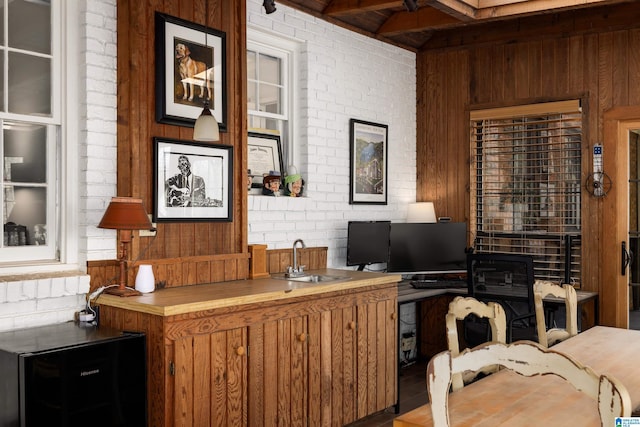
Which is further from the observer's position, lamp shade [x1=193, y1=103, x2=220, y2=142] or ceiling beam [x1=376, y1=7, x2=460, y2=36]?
ceiling beam [x1=376, y1=7, x2=460, y2=36]

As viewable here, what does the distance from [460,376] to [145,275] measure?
1787 millimetres

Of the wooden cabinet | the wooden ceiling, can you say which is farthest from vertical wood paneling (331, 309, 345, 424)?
the wooden ceiling

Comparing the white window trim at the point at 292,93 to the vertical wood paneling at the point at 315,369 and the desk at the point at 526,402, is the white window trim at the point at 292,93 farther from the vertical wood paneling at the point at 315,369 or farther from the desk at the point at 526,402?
the desk at the point at 526,402

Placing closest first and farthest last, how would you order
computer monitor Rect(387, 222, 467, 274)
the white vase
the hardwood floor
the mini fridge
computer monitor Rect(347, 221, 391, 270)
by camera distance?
the mini fridge
the white vase
the hardwood floor
computer monitor Rect(347, 221, 391, 270)
computer monitor Rect(387, 222, 467, 274)

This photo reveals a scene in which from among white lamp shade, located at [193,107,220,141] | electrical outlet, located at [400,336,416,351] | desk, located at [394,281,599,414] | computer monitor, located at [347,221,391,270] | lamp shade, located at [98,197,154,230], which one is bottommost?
electrical outlet, located at [400,336,416,351]

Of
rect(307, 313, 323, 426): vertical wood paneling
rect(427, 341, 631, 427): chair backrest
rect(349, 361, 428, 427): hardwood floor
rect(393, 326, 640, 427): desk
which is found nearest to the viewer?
rect(427, 341, 631, 427): chair backrest

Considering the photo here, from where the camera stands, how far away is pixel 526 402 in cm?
238

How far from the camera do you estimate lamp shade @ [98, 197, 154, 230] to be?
11.2 ft

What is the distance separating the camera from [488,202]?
6152 millimetres

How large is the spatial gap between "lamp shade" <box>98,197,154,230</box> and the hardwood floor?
206 centimetres

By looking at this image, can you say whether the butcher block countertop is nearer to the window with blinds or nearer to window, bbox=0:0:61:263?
window, bbox=0:0:61:263

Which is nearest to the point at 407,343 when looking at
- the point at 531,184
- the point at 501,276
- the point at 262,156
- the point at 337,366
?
the point at 501,276

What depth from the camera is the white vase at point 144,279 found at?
142 inches

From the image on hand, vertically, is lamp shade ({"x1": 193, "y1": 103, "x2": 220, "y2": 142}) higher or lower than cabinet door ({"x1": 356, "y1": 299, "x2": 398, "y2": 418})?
higher
